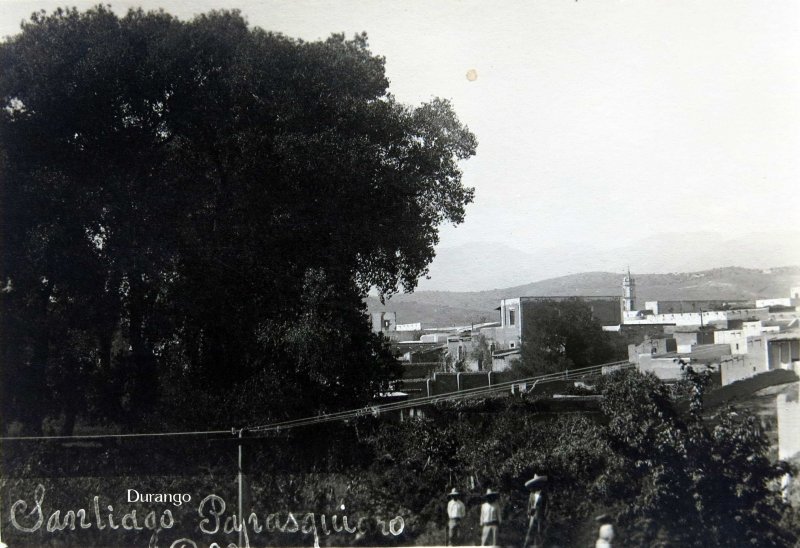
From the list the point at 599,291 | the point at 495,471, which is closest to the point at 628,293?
the point at 599,291

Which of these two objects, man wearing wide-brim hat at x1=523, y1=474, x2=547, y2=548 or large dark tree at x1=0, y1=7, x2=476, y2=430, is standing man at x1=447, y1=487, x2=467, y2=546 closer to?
man wearing wide-brim hat at x1=523, y1=474, x2=547, y2=548

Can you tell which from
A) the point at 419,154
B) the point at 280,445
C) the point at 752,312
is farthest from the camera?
the point at 419,154

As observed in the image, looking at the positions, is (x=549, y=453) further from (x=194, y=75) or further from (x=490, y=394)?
(x=194, y=75)

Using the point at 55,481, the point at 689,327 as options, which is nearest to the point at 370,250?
the point at 689,327

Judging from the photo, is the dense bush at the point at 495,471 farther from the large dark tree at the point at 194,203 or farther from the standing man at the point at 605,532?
the large dark tree at the point at 194,203

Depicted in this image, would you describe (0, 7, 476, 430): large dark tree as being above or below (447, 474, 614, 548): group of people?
→ above

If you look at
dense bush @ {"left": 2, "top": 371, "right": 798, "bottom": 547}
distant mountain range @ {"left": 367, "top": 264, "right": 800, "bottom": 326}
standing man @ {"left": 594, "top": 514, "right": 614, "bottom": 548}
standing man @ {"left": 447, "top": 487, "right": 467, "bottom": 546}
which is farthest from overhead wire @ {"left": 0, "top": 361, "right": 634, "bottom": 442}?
standing man @ {"left": 594, "top": 514, "right": 614, "bottom": 548}

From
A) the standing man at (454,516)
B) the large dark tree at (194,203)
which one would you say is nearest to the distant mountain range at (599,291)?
the large dark tree at (194,203)
